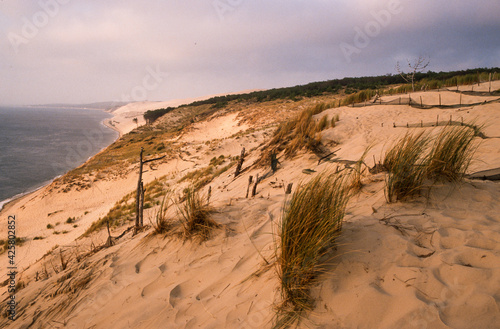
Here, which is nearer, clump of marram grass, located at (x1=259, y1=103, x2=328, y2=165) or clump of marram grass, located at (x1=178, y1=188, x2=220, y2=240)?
clump of marram grass, located at (x1=178, y1=188, x2=220, y2=240)

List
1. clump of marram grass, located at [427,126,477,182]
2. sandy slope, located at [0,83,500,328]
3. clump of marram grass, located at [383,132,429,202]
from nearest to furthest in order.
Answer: sandy slope, located at [0,83,500,328], clump of marram grass, located at [383,132,429,202], clump of marram grass, located at [427,126,477,182]

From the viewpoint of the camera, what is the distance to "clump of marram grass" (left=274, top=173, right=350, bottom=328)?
5.82 ft

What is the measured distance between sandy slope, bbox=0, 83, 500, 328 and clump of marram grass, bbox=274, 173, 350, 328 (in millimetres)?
91

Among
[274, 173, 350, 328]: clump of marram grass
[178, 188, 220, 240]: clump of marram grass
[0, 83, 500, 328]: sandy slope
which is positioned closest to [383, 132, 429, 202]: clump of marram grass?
[0, 83, 500, 328]: sandy slope

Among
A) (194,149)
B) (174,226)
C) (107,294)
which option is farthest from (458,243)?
(194,149)

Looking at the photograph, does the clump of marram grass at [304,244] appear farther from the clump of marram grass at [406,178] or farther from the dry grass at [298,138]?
the dry grass at [298,138]

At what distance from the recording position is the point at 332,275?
1.90 m

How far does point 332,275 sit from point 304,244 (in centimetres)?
32

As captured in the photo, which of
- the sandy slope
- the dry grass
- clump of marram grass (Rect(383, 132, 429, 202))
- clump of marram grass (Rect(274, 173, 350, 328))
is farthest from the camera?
the dry grass

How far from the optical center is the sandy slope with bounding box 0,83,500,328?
5.29ft

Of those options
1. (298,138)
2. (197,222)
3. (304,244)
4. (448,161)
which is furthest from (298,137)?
(304,244)

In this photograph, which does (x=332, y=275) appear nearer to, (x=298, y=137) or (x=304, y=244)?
(x=304, y=244)

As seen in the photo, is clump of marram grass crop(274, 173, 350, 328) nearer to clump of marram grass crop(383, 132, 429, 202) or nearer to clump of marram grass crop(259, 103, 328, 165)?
clump of marram grass crop(383, 132, 429, 202)

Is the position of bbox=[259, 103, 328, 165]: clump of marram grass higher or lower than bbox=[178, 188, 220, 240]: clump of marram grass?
higher
